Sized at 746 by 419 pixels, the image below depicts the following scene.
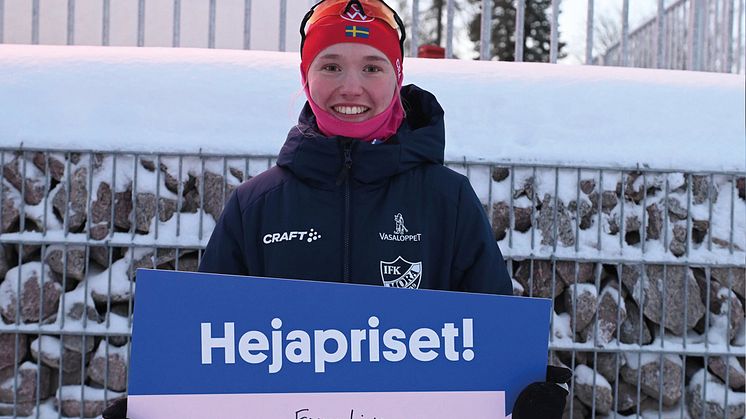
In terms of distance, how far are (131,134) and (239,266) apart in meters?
2.17

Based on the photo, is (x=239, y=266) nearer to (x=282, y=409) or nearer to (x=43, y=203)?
(x=282, y=409)

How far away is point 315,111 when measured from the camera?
194 cm

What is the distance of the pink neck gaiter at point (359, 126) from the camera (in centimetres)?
192

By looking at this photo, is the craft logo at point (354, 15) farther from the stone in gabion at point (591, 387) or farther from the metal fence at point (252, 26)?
the metal fence at point (252, 26)

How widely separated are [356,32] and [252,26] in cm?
448

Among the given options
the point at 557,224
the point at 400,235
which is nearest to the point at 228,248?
the point at 400,235

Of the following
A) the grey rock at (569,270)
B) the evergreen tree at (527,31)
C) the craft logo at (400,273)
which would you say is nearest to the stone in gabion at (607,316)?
the grey rock at (569,270)

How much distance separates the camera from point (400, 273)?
1.94 m

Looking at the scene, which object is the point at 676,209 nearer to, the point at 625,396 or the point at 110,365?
the point at 625,396

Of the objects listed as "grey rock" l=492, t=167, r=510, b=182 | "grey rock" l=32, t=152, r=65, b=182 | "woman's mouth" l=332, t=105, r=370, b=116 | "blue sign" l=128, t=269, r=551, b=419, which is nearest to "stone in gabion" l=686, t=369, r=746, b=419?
"grey rock" l=492, t=167, r=510, b=182

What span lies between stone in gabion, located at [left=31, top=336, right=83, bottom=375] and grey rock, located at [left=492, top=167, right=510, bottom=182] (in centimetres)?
224

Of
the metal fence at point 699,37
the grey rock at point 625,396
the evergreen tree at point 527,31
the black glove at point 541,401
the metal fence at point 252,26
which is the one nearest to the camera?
the black glove at point 541,401

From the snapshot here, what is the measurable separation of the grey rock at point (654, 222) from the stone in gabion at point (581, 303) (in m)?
0.40

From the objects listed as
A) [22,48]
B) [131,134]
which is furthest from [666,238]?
[22,48]
